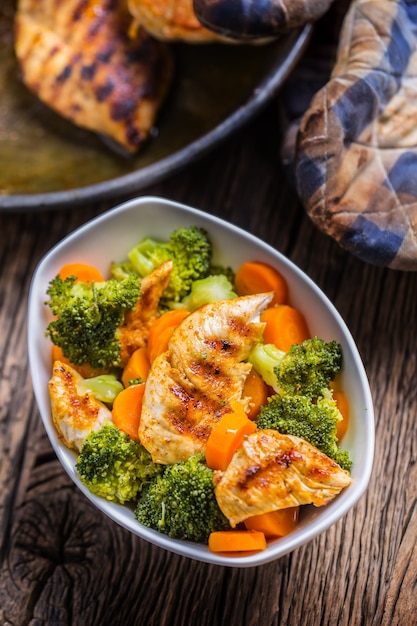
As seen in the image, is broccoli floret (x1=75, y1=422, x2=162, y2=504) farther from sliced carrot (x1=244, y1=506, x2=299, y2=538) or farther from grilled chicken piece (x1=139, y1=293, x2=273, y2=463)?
sliced carrot (x1=244, y1=506, x2=299, y2=538)

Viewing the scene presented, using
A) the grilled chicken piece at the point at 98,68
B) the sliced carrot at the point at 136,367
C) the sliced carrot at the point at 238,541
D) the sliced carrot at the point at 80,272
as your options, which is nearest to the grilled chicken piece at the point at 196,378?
the sliced carrot at the point at 136,367

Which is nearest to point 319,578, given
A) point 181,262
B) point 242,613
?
point 242,613

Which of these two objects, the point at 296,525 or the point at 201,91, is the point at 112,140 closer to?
the point at 201,91

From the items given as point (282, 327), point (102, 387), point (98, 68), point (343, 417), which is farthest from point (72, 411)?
point (98, 68)

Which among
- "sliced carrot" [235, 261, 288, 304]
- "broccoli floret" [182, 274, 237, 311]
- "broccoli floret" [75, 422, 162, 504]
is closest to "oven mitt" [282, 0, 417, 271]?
"sliced carrot" [235, 261, 288, 304]

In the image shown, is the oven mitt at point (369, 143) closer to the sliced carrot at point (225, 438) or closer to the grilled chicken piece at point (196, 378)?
the grilled chicken piece at point (196, 378)
